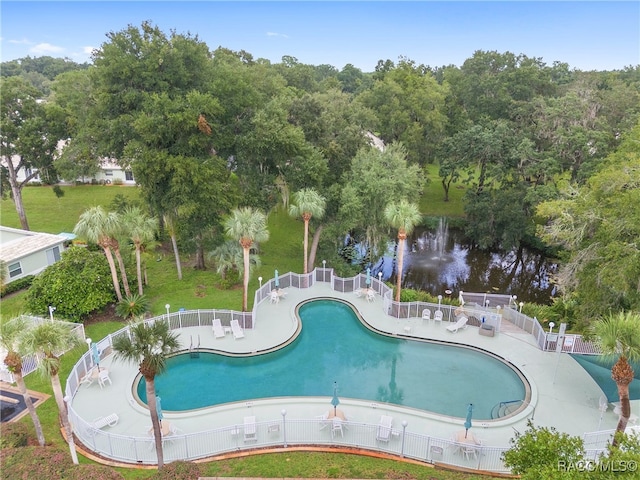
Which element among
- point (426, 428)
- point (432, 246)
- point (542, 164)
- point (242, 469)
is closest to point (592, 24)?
point (542, 164)

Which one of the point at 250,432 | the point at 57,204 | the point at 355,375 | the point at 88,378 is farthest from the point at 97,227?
the point at 57,204

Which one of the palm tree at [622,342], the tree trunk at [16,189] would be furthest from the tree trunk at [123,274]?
the palm tree at [622,342]

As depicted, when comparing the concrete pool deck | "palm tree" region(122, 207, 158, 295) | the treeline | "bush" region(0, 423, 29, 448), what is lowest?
the concrete pool deck

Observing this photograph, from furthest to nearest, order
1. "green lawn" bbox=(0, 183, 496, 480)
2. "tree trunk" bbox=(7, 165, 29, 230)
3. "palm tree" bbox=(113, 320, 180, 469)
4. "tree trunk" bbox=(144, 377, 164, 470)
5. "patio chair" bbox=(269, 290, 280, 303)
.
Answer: "tree trunk" bbox=(7, 165, 29, 230)
"patio chair" bbox=(269, 290, 280, 303)
"green lawn" bbox=(0, 183, 496, 480)
"tree trunk" bbox=(144, 377, 164, 470)
"palm tree" bbox=(113, 320, 180, 469)

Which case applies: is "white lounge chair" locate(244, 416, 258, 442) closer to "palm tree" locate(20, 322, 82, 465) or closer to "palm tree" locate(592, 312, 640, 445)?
"palm tree" locate(20, 322, 82, 465)

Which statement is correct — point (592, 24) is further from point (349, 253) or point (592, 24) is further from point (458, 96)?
point (349, 253)

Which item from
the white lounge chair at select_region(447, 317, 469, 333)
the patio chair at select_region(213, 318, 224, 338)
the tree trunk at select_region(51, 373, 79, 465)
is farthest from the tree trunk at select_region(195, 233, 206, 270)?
Result: the white lounge chair at select_region(447, 317, 469, 333)

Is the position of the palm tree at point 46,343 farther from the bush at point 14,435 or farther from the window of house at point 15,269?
the window of house at point 15,269
